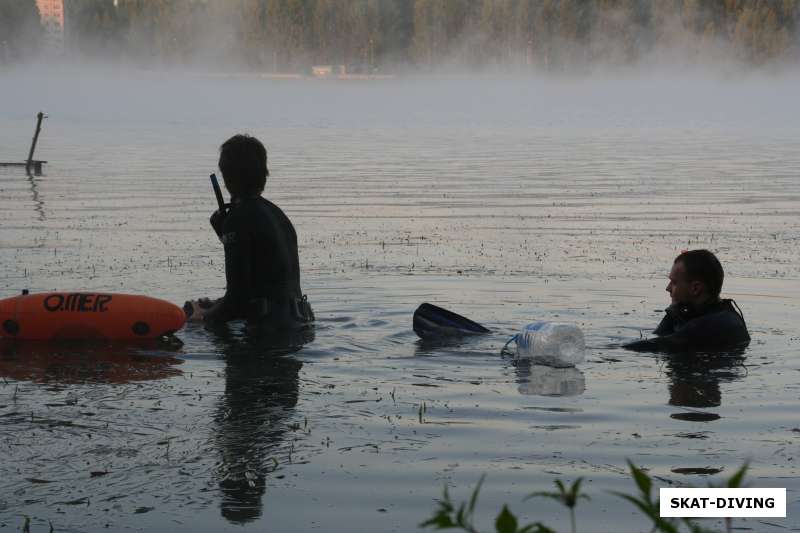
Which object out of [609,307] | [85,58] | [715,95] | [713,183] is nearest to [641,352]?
[609,307]

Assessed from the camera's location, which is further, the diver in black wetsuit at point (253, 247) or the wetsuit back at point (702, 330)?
the wetsuit back at point (702, 330)

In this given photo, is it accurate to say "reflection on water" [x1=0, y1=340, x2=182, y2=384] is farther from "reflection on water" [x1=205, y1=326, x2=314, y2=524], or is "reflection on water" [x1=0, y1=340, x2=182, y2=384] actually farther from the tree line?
the tree line

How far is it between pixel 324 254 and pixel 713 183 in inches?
492

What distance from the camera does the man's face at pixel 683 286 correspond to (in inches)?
361

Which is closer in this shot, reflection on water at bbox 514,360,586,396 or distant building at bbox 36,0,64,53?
reflection on water at bbox 514,360,586,396

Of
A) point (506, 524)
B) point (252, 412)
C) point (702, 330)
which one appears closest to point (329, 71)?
point (702, 330)

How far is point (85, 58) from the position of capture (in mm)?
184500

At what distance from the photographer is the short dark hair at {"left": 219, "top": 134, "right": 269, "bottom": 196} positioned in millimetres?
9148

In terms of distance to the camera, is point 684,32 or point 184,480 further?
point 684,32

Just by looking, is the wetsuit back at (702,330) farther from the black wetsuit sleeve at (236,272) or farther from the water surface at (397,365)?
the black wetsuit sleeve at (236,272)

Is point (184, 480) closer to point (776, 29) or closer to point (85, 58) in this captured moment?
point (776, 29)

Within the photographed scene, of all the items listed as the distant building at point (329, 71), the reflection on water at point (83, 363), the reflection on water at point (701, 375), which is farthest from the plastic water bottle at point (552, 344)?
the distant building at point (329, 71)

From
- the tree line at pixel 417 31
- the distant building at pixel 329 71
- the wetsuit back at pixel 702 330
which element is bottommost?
the wetsuit back at pixel 702 330

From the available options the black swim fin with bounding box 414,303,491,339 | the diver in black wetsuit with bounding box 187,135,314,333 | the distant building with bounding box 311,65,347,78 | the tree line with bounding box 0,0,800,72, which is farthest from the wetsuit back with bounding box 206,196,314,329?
the distant building with bounding box 311,65,347,78
